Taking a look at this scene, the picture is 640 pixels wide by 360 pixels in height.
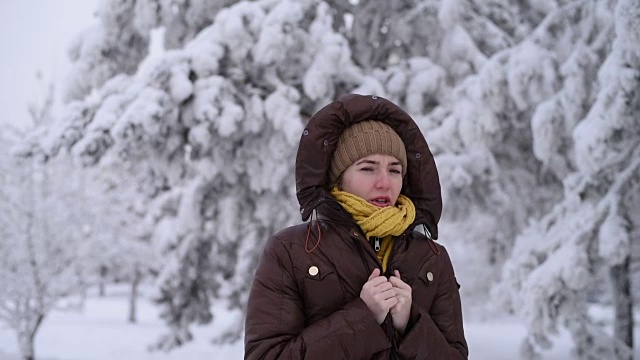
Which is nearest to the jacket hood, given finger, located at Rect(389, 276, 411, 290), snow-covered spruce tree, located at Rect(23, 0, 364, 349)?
finger, located at Rect(389, 276, 411, 290)

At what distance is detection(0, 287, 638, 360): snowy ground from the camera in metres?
13.6

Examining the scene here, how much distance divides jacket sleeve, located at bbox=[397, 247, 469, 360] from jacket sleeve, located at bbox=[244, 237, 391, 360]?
0.08 meters

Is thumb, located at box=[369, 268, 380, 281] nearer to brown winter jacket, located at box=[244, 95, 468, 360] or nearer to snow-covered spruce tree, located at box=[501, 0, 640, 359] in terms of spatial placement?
brown winter jacket, located at box=[244, 95, 468, 360]

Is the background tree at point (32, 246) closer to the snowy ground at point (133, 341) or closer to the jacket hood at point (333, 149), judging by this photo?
the snowy ground at point (133, 341)

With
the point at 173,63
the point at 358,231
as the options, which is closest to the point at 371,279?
the point at 358,231

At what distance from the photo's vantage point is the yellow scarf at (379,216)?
1.89 meters

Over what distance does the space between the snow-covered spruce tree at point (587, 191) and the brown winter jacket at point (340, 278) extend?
10.4 feet

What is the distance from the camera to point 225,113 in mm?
6840

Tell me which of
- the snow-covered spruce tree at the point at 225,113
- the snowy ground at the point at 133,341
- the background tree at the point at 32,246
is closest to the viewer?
the snow-covered spruce tree at the point at 225,113

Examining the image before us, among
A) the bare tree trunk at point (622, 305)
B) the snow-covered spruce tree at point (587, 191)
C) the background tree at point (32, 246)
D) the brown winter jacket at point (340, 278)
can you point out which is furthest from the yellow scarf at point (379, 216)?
the background tree at point (32, 246)

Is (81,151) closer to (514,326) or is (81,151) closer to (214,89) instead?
(214,89)

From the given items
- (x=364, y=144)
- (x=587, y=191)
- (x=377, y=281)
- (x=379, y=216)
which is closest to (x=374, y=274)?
(x=377, y=281)

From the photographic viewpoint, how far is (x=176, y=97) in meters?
6.65

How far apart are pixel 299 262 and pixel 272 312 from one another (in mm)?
161
